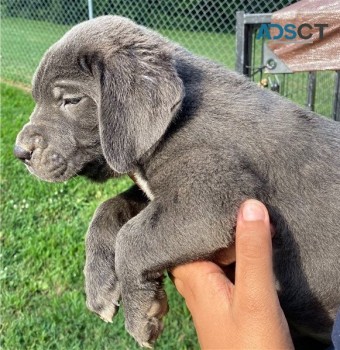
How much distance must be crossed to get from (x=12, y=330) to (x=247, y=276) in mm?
2528

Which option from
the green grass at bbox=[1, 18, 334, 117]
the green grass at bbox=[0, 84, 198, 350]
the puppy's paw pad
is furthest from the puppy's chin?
the green grass at bbox=[1, 18, 334, 117]

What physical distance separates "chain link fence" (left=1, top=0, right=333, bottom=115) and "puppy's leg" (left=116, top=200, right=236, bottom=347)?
6.56 m

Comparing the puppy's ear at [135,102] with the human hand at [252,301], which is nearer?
the human hand at [252,301]

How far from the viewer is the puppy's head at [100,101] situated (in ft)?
8.02

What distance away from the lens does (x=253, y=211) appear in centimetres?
217

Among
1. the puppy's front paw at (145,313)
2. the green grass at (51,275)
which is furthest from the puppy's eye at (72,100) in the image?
the green grass at (51,275)

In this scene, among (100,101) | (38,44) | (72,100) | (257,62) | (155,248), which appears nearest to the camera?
(155,248)

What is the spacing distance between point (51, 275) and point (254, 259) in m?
2.94

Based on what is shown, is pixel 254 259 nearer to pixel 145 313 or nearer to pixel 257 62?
pixel 145 313

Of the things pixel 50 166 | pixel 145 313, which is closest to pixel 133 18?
pixel 50 166

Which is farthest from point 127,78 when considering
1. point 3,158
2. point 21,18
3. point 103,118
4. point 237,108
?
point 21,18

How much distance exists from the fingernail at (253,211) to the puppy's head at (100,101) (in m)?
0.52

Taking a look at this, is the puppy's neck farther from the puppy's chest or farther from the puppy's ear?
the puppy's ear

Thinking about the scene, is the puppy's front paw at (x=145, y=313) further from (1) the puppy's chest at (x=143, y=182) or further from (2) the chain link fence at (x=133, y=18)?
(2) the chain link fence at (x=133, y=18)
